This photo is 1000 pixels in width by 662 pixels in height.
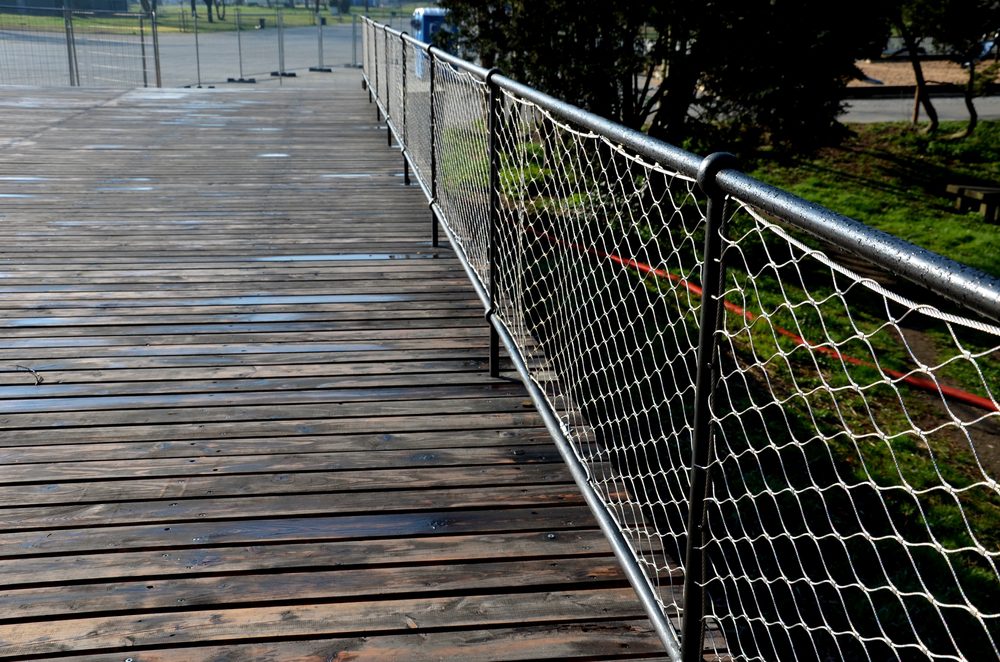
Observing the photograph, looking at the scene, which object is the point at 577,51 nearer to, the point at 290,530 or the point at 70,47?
the point at 290,530

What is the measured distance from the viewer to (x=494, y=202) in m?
A: 3.98

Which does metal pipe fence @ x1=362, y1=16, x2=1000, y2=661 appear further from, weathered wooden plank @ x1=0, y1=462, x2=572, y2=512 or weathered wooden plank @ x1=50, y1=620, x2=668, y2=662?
weathered wooden plank @ x1=0, y1=462, x2=572, y2=512

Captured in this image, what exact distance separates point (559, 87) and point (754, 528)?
200 inches

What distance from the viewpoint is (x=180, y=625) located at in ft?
8.07

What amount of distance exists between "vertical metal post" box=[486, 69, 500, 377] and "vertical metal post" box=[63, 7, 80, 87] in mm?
14219

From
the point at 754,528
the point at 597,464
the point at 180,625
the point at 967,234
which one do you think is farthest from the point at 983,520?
the point at 967,234

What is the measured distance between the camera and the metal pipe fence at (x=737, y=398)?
1.61 metres

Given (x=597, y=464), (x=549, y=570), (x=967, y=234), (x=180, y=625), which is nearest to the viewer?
(x=180, y=625)

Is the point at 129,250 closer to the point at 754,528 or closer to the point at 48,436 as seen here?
the point at 48,436

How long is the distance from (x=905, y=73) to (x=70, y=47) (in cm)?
1857

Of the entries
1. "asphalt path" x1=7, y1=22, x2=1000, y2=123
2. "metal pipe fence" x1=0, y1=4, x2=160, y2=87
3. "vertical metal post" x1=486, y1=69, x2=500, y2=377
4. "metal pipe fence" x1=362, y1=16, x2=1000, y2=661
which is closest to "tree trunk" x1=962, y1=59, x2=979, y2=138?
"asphalt path" x1=7, y1=22, x2=1000, y2=123

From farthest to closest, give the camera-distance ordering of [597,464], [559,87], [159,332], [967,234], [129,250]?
[967,234] < [559,87] < [129,250] < [159,332] < [597,464]

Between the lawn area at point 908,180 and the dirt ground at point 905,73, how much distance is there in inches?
248

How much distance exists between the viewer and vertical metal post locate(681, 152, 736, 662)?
179 centimetres
